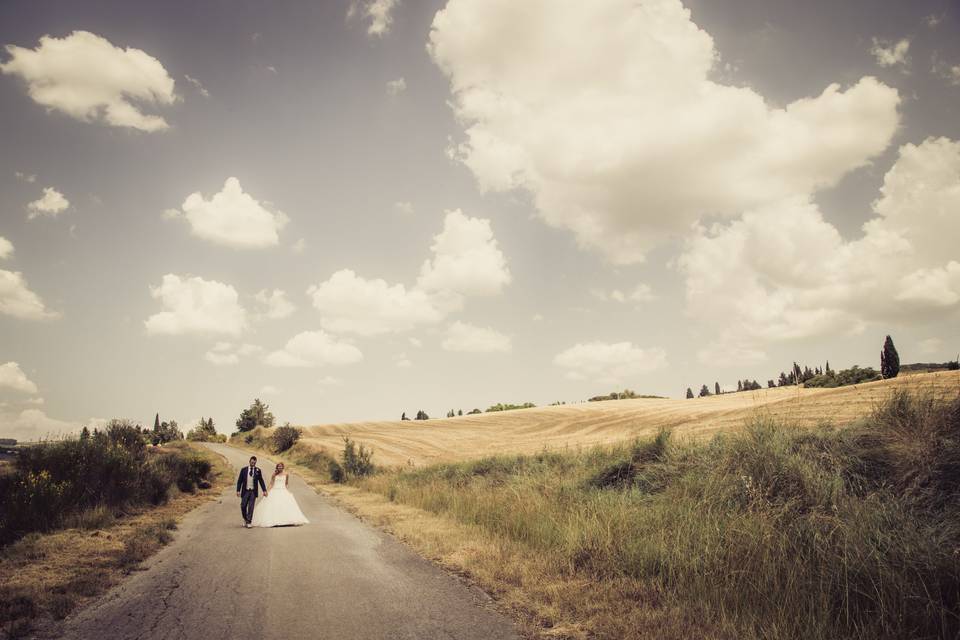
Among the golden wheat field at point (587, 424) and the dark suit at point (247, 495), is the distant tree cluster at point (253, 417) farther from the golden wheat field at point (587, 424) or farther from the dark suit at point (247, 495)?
the dark suit at point (247, 495)

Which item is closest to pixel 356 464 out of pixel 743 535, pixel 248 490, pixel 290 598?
pixel 248 490

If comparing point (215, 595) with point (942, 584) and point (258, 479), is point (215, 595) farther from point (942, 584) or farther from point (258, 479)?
point (258, 479)

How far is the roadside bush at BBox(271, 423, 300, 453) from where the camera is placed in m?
59.3

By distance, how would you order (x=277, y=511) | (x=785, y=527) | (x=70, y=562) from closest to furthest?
(x=785, y=527), (x=70, y=562), (x=277, y=511)

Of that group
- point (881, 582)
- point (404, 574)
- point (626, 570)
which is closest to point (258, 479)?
point (404, 574)

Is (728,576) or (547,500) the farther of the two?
(547,500)

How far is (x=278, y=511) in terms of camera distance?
1434 centimetres

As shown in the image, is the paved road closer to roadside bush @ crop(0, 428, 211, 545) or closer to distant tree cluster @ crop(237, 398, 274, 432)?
roadside bush @ crop(0, 428, 211, 545)

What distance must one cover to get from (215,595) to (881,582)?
809cm

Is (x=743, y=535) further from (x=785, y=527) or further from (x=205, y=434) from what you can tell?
(x=205, y=434)

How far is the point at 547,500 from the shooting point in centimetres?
1068

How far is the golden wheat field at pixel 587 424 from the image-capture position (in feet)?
48.1

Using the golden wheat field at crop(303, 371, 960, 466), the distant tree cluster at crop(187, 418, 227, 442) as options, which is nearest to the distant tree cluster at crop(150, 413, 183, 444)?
the distant tree cluster at crop(187, 418, 227, 442)

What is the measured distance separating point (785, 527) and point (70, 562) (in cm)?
1231
